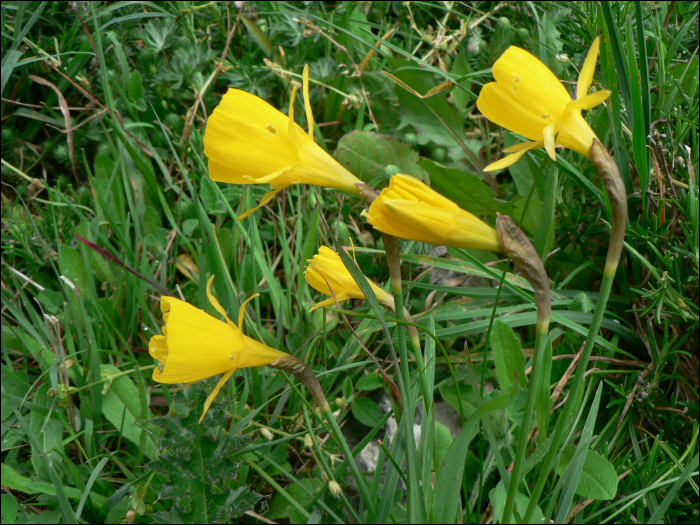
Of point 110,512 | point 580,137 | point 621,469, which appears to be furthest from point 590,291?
point 110,512

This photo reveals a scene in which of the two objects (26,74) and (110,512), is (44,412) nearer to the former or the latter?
(110,512)

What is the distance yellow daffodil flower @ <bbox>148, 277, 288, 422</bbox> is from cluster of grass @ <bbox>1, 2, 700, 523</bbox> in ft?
0.46

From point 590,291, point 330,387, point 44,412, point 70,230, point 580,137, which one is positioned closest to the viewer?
point 580,137

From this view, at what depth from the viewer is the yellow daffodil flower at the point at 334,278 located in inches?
46.9

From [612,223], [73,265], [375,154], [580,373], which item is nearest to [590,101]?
[612,223]

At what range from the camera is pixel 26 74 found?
2.63m

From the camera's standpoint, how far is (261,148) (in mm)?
1114

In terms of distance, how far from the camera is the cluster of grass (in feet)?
4.93

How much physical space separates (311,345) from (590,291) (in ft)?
3.21

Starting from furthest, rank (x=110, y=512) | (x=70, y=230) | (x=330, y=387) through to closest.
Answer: (x=70, y=230), (x=330, y=387), (x=110, y=512)

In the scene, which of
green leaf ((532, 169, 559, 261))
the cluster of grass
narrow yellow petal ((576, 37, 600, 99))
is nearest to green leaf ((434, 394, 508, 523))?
the cluster of grass

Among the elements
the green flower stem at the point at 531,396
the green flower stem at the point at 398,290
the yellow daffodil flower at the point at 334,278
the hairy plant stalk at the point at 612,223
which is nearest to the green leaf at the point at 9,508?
the yellow daffodil flower at the point at 334,278

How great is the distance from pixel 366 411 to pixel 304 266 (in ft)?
1.68

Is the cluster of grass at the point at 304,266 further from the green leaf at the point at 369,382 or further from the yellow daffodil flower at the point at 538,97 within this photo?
the yellow daffodil flower at the point at 538,97
